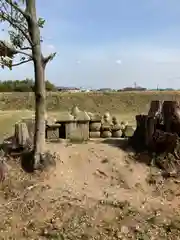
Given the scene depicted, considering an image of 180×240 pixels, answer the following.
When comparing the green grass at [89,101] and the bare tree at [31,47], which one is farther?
the green grass at [89,101]

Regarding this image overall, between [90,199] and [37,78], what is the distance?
2269 millimetres

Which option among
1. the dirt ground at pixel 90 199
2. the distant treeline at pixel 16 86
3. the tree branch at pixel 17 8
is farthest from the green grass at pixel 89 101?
the tree branch at pixel 17 8

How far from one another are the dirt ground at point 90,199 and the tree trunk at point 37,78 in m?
0.46

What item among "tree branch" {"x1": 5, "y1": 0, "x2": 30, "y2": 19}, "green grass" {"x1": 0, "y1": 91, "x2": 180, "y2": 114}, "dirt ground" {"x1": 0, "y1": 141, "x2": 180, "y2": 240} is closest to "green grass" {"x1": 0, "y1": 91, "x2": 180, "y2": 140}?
"green grass" {"x1": 0, "y1": 91, "x2": 180, "y2": 114}

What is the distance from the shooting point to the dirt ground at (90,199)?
210 inches

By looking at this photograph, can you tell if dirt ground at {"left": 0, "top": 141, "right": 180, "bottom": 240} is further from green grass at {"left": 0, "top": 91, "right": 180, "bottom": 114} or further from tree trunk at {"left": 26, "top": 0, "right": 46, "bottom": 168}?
green grass at {"left": 0, "top": 91, "right": 180, "bottom": 114}

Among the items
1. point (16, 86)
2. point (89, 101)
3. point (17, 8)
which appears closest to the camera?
point (17, 8)

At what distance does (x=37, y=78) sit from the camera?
6.75 m

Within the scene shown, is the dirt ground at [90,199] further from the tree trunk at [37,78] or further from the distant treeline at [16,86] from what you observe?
the distant treeline at [16,86]

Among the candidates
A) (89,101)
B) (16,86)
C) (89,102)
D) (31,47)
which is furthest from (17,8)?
(16,86)

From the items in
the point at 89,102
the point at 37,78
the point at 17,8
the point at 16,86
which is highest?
the point at 17,8

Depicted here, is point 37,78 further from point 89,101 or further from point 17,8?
point 89,101

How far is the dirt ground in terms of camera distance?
5344 mm

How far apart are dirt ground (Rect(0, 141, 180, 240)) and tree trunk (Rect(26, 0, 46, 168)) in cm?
46
